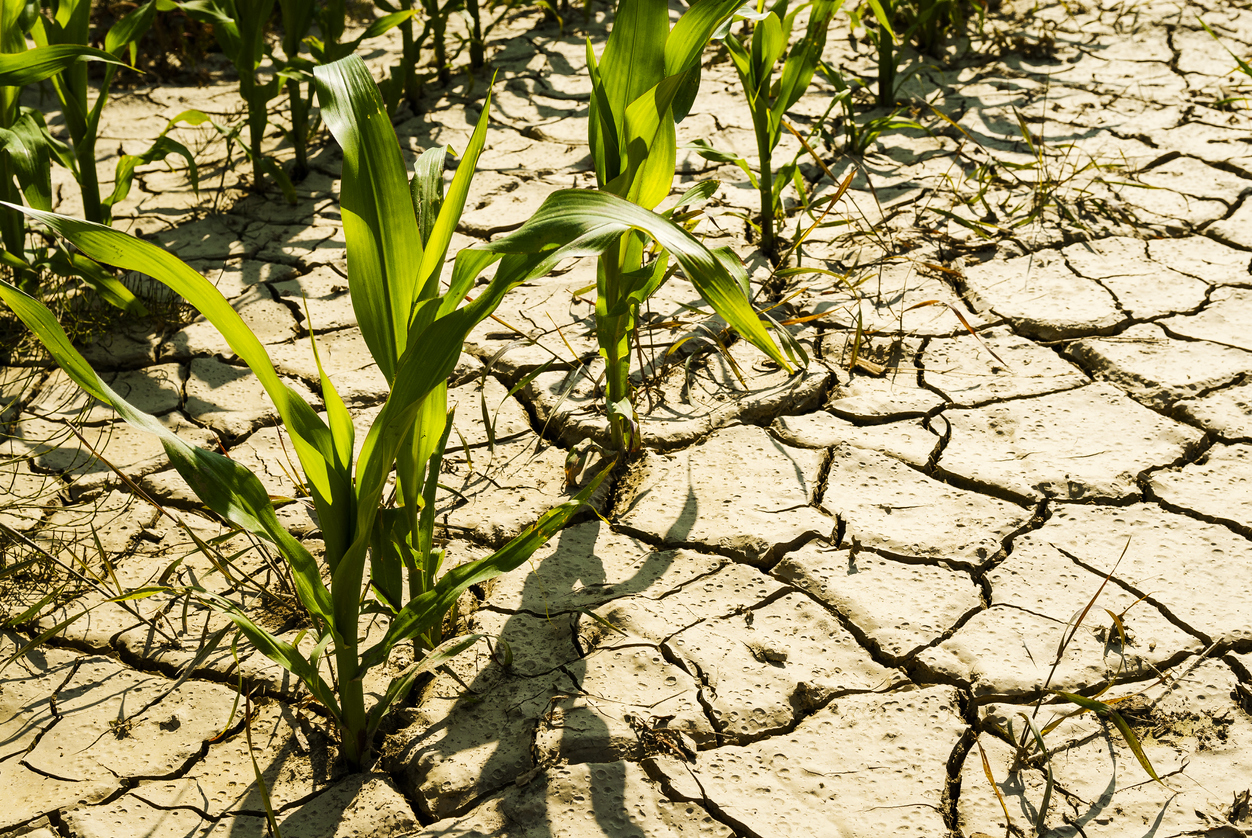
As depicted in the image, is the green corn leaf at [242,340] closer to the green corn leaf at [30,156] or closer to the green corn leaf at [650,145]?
the green corn leaf at [650,145]

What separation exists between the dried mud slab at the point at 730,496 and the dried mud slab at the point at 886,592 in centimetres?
7

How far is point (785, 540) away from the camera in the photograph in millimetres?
1854

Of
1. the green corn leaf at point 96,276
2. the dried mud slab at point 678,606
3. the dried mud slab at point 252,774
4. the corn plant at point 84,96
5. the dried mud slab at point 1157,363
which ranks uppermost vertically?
the corn plant at point 84,96

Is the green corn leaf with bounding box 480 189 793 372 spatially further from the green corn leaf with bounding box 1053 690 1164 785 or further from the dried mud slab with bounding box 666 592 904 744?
the green corn leaf with bounding box 1053 690 1164 785

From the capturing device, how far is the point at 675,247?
4.02ft

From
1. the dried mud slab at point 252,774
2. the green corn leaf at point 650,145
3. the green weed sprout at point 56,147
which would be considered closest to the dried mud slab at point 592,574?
the dried mud slab at point 252,774

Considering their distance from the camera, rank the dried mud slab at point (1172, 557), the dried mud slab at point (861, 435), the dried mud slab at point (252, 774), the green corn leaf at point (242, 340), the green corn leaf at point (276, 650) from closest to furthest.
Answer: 1. the green corn leaf at point (242, 340)
2. the green corn leaf at point (276, 650)
3. the dried mud slab at point (252, 774)
4. the dried mud slab at point (1172, 557)
5. the dried mud slab at point (861, 435)

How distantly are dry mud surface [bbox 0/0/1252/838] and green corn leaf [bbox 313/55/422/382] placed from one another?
20 cm

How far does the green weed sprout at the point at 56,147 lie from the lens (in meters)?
2.19

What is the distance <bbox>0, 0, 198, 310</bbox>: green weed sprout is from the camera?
2.19m

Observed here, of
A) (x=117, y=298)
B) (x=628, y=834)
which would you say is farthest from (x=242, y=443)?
(x=628, y=834)

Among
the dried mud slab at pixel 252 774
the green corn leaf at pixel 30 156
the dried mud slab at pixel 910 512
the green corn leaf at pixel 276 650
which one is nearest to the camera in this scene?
the green corn leaf at pixel 276 650

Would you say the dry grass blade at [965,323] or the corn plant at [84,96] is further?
the corn plant at [84,96]

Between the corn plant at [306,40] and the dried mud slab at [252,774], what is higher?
the corn plant at [306,40]
